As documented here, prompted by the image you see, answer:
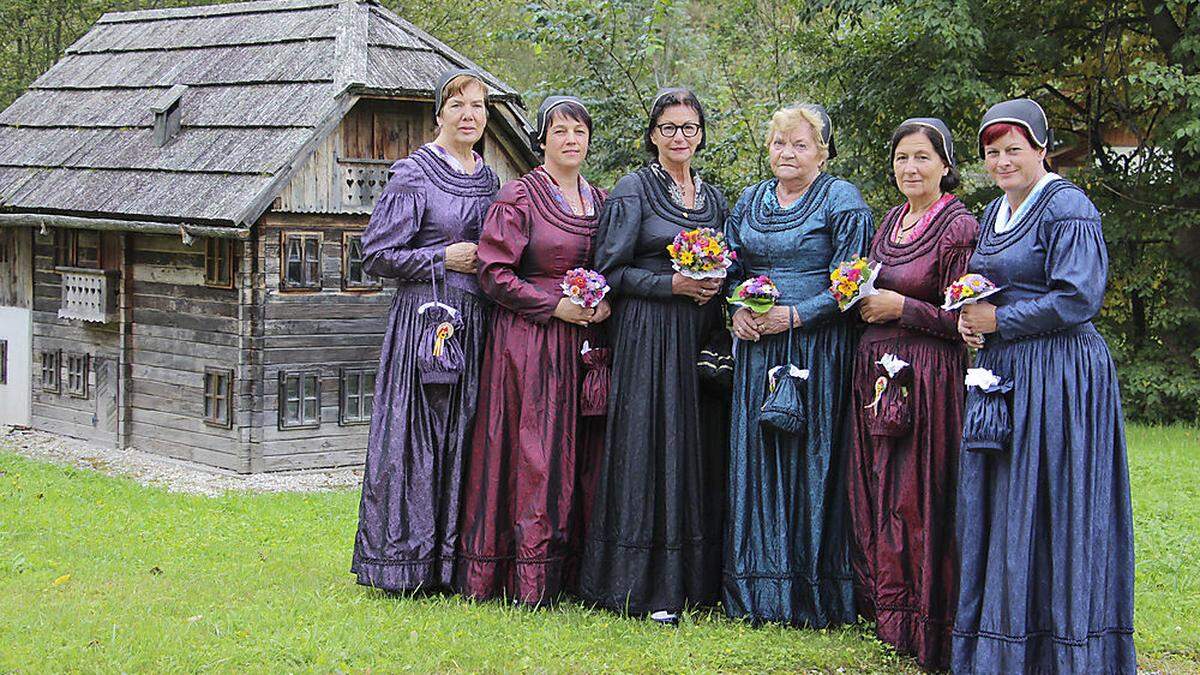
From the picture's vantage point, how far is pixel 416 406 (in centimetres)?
604

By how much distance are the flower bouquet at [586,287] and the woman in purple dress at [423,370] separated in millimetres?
530

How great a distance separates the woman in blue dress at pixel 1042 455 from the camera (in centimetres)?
478

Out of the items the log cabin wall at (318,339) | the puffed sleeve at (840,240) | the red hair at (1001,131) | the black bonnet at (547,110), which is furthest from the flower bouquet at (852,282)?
the log cabin wall at (318,339)

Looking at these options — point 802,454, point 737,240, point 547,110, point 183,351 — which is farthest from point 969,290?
point 183,351

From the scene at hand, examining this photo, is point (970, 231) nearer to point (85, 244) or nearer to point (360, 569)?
point (360, 569)

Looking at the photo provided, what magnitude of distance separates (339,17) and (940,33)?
5982 millimetres

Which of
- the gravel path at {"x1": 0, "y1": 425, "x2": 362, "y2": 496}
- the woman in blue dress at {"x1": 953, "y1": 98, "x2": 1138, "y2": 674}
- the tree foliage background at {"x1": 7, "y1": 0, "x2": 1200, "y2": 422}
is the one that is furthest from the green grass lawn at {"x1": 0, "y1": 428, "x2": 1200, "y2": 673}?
the tree foliage background at {"x1": 7, "y1": 0, "x2": 1200, "y2": 422}

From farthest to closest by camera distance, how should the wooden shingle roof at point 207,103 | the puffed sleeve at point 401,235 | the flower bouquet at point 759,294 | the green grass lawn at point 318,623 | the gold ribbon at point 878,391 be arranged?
the wooden shingle roof at point 207,103
the puffed sleeve at point 401,235
the flower bouquet at point 759,294
the gold ribbon at point 878,391
the green grass lawn at point 318,623

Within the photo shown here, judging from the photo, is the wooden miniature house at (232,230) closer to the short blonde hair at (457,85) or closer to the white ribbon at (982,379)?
the short blonde hair at (457,85)

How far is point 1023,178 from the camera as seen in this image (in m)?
4.96

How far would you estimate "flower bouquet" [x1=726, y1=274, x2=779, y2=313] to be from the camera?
549cm

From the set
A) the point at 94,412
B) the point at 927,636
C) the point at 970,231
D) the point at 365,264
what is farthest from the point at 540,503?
the point at 94,412

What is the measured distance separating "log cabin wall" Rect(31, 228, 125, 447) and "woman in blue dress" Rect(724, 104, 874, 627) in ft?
32.5

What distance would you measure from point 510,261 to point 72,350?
10.4m
